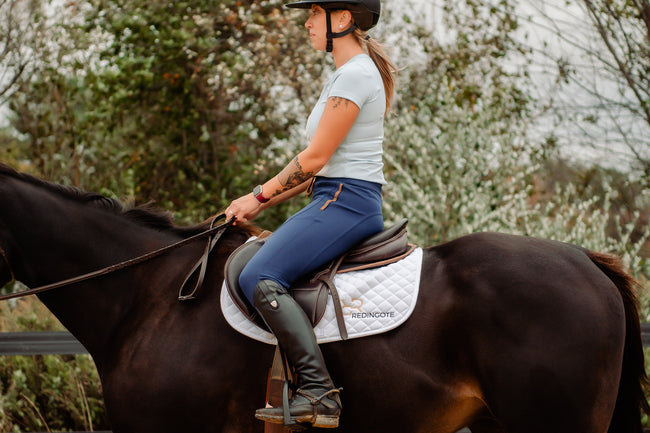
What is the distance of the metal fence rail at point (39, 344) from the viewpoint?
4.56 metres

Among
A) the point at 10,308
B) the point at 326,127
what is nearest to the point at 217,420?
the point at 326,127

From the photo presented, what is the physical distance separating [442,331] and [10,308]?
6.14 meters

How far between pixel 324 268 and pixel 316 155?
499mm

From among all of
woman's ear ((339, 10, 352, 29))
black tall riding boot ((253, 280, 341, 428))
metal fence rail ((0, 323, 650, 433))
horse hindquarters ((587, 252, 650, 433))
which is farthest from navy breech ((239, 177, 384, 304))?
metal fence rail ((0, 323, 650, 433))

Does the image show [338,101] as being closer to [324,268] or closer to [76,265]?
[324,268]

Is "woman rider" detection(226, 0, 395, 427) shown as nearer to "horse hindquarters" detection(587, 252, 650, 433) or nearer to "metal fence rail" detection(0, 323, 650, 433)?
"horse hindquarters" detection(587, 252, 650, 433)

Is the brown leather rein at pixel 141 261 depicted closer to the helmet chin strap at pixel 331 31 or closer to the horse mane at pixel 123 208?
the horse mane at pixel 123 208

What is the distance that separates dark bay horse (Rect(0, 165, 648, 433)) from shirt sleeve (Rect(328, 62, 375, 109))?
0.78 meters

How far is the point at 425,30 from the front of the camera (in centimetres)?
899

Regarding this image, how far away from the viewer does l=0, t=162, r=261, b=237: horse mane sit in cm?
295

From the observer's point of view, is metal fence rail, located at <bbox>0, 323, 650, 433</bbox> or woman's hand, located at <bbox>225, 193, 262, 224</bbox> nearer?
woman's hand, located at <bbox>225, 193, 262, 224</bbox>

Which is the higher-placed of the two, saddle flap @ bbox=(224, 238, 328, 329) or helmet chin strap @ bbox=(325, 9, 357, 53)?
helmet chin strap @ bbox=(325, 9, 357, 53)

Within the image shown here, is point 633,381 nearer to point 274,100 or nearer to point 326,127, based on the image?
point 326,127

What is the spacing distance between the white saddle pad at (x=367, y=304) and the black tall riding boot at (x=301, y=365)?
0.40 feet
